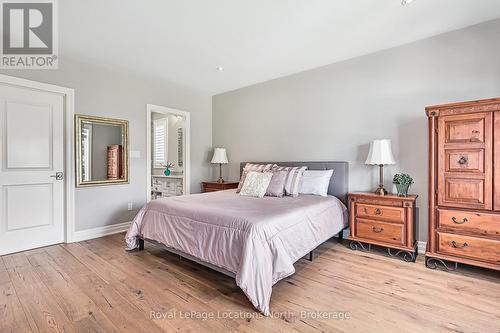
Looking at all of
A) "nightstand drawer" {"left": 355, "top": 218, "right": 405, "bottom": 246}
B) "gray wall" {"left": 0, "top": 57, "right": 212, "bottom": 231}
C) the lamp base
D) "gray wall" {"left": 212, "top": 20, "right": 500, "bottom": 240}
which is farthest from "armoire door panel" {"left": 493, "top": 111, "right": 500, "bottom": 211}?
"gray wall" {"left": 0, "top": 57, "right": 212, "bottom": 231}

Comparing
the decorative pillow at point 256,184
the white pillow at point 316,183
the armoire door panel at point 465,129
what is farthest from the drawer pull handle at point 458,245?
the decorative pillow at point 256,184

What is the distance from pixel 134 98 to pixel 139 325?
11.2 ft

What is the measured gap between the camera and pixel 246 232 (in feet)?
6.51

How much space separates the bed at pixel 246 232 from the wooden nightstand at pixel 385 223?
232 mm

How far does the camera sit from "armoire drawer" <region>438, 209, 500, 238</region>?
7.63 ft

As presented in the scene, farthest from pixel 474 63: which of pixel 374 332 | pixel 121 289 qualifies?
pixel 121 289

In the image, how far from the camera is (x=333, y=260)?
9.36ft

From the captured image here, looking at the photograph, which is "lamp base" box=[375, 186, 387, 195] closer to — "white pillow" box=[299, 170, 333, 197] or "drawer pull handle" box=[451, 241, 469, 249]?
"white pillow" box=[299, 170, 333, 197]

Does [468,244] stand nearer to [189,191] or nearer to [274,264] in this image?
[274,264]

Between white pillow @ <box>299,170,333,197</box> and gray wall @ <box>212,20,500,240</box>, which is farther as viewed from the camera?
white pillow @ <box>299,170,333,197</box>

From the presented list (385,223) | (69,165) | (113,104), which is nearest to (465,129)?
(385,223)

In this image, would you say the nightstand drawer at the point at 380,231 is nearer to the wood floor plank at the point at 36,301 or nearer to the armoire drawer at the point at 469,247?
the armoire drawer at the point at 469,247

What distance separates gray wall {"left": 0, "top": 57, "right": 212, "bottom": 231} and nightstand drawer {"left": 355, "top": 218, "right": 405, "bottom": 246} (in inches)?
133

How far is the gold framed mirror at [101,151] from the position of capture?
11.6ft
